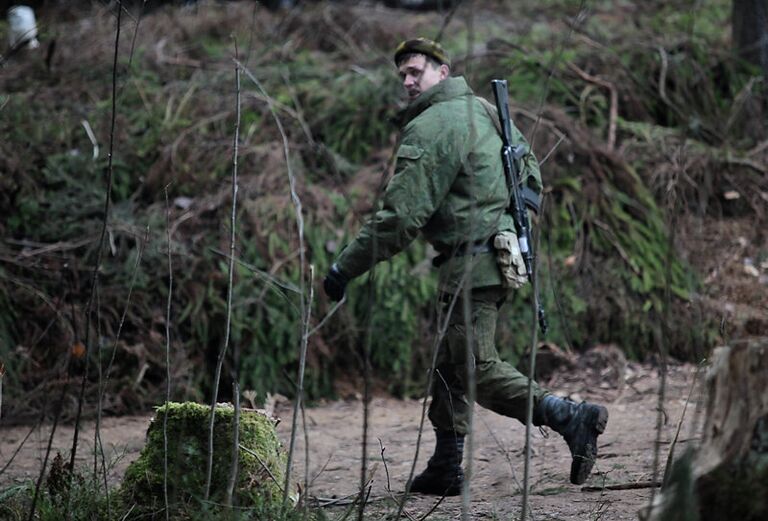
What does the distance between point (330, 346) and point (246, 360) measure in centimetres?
67

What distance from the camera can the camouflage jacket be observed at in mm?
4430

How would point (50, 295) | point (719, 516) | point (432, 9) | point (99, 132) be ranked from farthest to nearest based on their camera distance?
point (432, 9) < point (99, 132) < point (50, 295) < point (719, 516)

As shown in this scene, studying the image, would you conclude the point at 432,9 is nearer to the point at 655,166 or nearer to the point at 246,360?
the point at 655,166

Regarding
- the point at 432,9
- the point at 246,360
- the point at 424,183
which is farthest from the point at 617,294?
the point at 432,9

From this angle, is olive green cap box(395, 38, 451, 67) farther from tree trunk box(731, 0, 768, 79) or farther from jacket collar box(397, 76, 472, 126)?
tree trunk box(731, 0, 768, 79)

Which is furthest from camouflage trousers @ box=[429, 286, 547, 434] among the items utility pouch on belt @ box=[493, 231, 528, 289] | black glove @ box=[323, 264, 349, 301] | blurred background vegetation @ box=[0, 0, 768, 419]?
blurred background vegetation @ box=[0, 0, 768, 419]

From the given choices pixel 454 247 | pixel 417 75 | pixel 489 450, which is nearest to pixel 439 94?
pixel 417 75

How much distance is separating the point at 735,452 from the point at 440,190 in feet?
7.46

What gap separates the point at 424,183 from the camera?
444 centimetres

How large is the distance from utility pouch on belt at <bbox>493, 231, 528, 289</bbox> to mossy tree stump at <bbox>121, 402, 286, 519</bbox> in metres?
1.42

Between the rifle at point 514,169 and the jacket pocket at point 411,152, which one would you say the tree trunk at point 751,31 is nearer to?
the rifle at point 514,169

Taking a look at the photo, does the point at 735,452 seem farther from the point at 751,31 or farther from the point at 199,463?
the point at 751,31

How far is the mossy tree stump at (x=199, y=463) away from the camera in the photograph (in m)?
3.66

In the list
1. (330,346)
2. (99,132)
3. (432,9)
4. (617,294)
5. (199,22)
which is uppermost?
(432,9)
